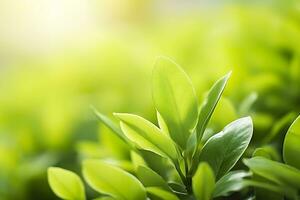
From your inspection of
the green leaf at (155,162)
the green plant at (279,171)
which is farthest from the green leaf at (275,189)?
the green leaf at (155,162)

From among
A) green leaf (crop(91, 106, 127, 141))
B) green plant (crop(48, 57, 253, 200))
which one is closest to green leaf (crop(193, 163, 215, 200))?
green plant (crop(48, 57, 253, 200))

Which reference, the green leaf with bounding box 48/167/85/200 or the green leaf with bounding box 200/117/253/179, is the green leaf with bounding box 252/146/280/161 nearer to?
the green leaf with bounding box 200/117/253/179

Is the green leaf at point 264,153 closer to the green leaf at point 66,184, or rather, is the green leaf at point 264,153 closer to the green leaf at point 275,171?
the green leaf at point 275,171

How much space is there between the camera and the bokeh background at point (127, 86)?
2.09 feet

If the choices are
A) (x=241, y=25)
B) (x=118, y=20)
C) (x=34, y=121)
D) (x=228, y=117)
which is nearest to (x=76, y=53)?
(x=34, y=121)

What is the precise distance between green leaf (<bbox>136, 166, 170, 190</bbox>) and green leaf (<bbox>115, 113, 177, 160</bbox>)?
0.06 feet

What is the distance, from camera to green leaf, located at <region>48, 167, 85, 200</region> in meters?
0.44

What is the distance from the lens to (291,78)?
0.63 meters

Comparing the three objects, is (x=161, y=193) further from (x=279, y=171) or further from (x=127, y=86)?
(x=127, y=86)

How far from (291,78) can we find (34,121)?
53 cm

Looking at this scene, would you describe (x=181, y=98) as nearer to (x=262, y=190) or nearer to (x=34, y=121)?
(x=262, y=190)

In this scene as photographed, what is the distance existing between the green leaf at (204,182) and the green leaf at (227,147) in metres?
0.04

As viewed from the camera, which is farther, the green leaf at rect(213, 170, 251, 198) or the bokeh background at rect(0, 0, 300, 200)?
the bokeh background at rect(0, 0, 300, 200)

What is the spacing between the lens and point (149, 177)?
43 centimetres
